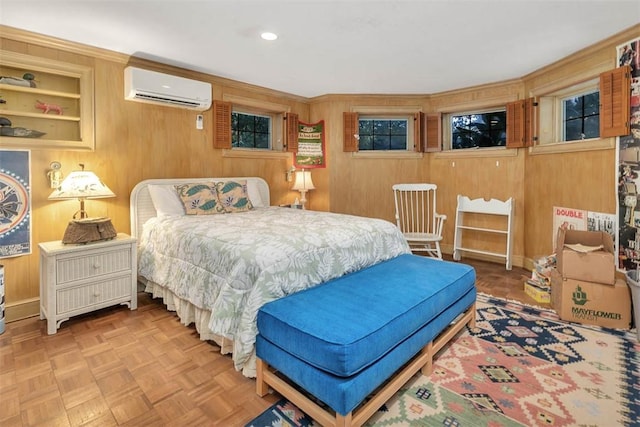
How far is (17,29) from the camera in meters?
2.63

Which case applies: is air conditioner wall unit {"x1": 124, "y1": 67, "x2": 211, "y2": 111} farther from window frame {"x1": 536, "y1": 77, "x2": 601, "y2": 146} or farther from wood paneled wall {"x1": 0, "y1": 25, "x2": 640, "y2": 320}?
window frame {"x1": 536, "y1": 77, "x2": 601, "y2": 146}

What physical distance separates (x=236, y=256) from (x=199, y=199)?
5.01 feet

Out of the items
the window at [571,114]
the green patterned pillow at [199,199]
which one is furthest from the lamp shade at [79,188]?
the window at [571,114]

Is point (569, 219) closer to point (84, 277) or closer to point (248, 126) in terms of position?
point (248, 126)

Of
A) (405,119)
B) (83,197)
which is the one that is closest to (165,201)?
(83,197)

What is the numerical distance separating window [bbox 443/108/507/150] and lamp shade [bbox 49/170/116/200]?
430 cm

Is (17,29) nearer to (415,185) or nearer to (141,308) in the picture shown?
(141,308)

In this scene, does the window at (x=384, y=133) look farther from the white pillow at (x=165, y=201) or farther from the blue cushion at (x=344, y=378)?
the blue cushion at (x=344, y=378)

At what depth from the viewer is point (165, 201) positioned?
10.6 feet

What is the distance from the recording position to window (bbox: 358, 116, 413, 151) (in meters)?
5.07

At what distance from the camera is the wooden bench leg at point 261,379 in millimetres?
1763

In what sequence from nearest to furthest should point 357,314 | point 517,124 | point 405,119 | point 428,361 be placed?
point 357,314
point 428,361
point 517,124
point 405,119

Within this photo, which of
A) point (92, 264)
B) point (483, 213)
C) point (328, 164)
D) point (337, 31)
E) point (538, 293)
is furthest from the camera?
point (328, 164)

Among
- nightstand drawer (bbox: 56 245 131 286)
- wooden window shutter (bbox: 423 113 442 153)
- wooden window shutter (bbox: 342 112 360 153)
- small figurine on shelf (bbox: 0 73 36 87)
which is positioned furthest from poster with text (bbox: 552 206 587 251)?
small figurine on shelf (bbox: 0 73 36 87)
